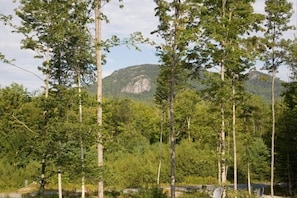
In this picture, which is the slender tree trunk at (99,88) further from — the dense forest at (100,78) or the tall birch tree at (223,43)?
the tall birch tree at (223,43)

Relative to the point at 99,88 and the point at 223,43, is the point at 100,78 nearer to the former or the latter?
the point at 99,88

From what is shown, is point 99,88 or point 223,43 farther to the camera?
point 223,43

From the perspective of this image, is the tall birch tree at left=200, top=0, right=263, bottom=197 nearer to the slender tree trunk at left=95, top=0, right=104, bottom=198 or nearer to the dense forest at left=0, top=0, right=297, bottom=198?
the dense forest at left=0, top=0, right=297, bottom=198

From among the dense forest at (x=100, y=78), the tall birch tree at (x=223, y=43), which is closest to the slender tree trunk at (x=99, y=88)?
the dense forest at (x=100, y=78)

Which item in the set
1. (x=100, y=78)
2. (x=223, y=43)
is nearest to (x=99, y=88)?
(x=100, y=78)

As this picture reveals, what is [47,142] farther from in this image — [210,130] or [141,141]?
[141,141]

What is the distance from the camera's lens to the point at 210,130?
58.7 ft

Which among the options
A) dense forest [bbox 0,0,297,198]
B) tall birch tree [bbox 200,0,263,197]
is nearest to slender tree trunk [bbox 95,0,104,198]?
dense forest [bbox 0,0,297,198]

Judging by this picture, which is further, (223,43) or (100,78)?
(223,43)

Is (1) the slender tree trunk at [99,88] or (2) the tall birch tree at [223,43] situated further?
(2) the tall birch tree at [223,43]

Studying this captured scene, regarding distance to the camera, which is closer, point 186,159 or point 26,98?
point 26,98

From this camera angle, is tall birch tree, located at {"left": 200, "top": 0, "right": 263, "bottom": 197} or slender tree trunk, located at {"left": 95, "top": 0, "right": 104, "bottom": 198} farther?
tall birch tree, located at {"left": 200, "top": 0, "right": 263, "bottom": 197}

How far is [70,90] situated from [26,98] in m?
1.97

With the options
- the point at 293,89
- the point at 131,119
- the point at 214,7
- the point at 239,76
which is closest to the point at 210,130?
the point at 214,7
